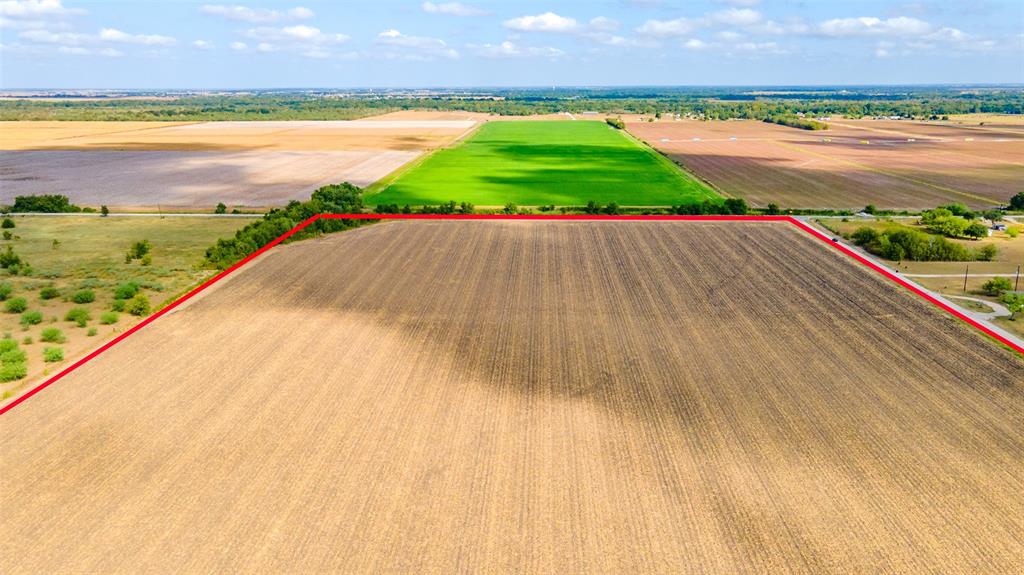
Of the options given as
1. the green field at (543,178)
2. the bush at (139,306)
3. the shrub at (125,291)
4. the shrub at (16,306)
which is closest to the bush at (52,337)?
the bush at (139,306)

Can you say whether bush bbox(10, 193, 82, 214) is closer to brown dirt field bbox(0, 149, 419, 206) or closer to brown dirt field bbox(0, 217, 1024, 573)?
brown dirt field bbox(0, 149, 419, 206)

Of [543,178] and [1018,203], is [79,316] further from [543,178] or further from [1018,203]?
[1018,203]

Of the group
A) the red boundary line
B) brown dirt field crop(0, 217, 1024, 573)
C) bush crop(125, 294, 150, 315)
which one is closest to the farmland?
the red boundary line

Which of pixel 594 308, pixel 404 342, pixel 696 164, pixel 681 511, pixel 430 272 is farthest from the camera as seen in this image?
pixel 696 164

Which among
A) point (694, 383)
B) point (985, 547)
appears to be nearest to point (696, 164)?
point (694, 383)

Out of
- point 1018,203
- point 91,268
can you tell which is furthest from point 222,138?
point 1018,203

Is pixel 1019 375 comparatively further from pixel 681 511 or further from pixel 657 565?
pixel 657 565
